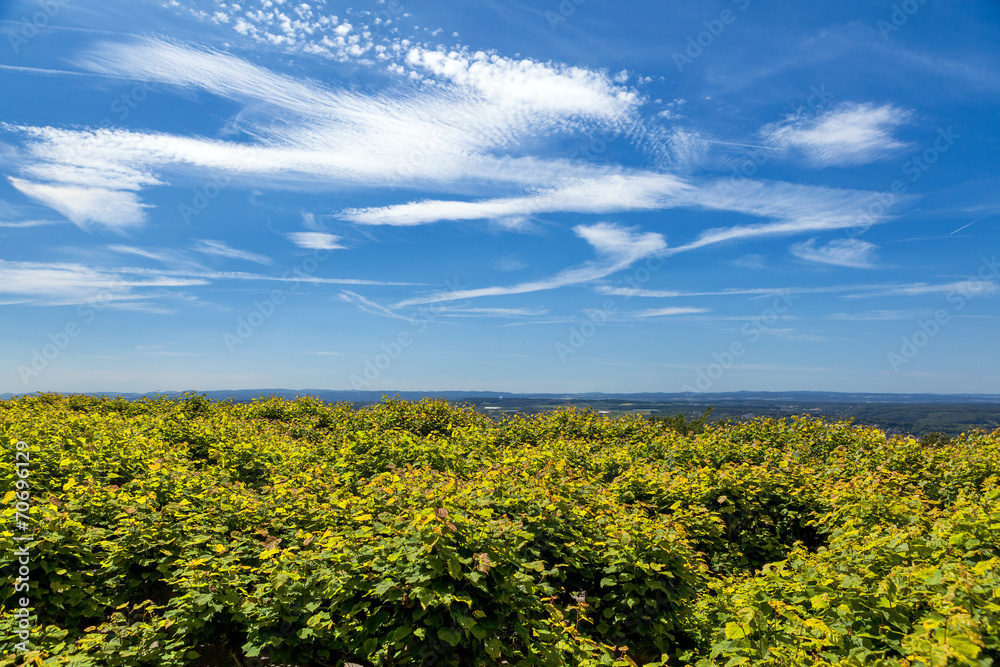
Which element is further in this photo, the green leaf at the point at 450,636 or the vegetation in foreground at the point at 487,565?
the vegetation in foreground at the point at 487,565

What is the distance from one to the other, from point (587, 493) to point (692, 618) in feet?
7.76

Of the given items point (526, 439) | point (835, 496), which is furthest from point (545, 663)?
point (526, 439)

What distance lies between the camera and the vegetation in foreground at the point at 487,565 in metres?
4.29

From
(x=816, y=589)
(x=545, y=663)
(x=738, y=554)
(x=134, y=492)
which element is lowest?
(x=738, y=554)

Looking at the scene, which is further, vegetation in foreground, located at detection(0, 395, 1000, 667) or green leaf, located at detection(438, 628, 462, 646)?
vegetation in foreground, located at detection(0, 395, 1000, 667)

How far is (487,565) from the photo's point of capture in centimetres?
432

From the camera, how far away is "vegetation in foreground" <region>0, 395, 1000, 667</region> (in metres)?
4.29

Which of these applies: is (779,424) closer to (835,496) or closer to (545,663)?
(835,496)

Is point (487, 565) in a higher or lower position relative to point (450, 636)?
higher

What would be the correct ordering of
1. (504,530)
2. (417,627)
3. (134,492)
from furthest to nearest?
(134,492) < (504,530) < (417,627)

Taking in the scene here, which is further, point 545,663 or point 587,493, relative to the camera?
point 587,493

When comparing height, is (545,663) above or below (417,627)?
below

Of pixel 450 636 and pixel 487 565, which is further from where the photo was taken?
pixel 487 565

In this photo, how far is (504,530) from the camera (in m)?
5.12
